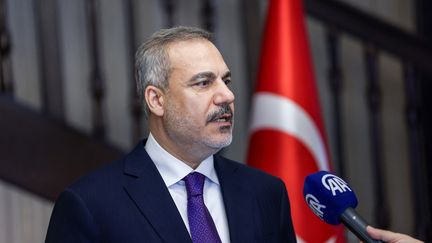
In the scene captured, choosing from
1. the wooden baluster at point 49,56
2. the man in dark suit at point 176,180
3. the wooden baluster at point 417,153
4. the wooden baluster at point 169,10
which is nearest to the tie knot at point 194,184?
the man in dark suit at point 176,180

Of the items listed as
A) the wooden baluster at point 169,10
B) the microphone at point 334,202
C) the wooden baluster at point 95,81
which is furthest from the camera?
the wooden baluster at point 169,10

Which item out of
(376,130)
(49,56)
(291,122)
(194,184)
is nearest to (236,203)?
(194,184)

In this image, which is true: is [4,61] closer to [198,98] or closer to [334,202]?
[198,98]

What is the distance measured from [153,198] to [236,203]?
17cm

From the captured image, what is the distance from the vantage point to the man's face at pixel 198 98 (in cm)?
181

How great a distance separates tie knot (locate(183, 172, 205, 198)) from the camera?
184 cm

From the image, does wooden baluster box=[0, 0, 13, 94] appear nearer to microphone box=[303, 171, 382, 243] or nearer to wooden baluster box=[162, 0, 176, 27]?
wooden baluster box=[162, 0, 176, 27]

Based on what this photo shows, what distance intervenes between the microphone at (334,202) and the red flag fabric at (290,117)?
112cm

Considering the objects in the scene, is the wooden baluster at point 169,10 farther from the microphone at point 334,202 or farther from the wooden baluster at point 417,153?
the microphone at point 334,202

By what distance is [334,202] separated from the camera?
1.66 m

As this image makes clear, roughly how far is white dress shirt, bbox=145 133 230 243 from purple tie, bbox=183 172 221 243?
0.05ft

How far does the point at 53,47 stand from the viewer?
11.4 feet

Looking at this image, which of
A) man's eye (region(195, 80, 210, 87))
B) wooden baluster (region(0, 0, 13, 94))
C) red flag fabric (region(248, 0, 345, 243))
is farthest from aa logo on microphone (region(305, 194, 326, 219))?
wooden baluster (region(0, 0, 13, 94))

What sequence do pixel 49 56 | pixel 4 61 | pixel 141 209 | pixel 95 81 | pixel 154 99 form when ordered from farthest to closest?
pixel 49 56 < pixel 95 81 < pixel 4 61 < pixel 154 99 < pixel 141 209
